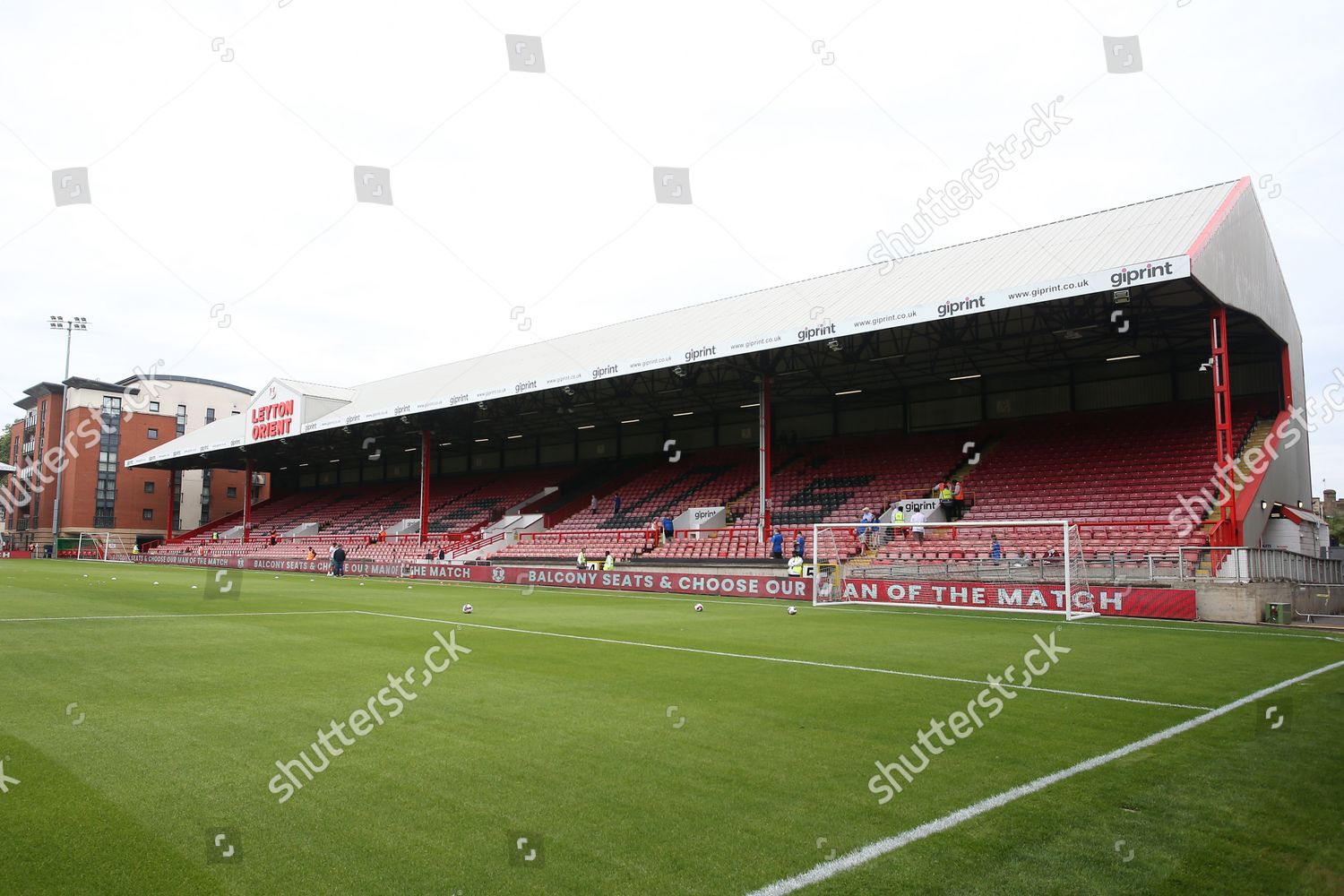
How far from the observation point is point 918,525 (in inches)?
936

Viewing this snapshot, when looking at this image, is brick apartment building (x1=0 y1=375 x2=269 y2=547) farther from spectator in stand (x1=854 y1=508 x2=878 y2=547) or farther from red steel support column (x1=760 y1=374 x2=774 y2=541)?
spectator in stand (x1=854 y1=508 x2=878 y2=547)

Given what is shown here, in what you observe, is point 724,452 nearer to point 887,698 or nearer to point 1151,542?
point 1151,542

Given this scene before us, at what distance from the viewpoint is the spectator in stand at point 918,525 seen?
79.4ft

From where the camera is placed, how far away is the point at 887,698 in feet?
26.0

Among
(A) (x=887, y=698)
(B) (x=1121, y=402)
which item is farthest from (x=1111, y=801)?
(B) (x=1121, y=402)

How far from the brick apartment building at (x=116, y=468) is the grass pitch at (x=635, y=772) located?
Result: 232 feet

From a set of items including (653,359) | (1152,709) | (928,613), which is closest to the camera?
(1152,709)

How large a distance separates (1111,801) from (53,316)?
247ft

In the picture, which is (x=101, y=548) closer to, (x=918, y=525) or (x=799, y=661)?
(x=918, y=525)

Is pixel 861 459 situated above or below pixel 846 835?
above

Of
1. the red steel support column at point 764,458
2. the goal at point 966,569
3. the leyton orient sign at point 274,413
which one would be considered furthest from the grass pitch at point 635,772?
the leyton orient sign at point 274,413

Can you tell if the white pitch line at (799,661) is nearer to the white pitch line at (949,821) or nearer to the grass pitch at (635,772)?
the grass pitch at (635,772)

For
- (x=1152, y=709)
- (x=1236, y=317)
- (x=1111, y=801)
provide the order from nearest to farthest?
1. (x=1111, y=801)
2. (x=1152, y=709)
3. (x=1236, y=317)

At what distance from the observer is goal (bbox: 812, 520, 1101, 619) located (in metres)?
19.4
